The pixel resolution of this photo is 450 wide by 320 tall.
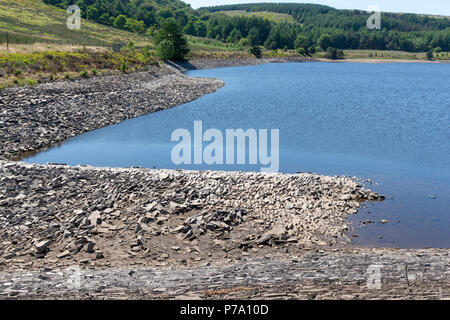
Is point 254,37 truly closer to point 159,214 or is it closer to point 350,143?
point 350,143

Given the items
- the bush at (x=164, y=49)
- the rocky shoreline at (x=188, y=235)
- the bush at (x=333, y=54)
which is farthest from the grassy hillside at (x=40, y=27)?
the bush at (x=333, y=54)

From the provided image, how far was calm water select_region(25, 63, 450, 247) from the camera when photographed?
2267 centimetres

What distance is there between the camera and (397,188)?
2686 cm

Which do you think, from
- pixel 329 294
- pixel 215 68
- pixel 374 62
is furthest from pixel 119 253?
pixel 374 62

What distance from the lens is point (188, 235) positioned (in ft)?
61.0

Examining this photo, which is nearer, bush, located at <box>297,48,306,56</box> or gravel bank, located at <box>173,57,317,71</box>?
gravel bank, located at <box>173,57,317,71</box>

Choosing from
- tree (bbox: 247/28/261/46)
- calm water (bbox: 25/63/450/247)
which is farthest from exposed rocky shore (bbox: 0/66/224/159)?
tree (bbox: 247/28/261/46)

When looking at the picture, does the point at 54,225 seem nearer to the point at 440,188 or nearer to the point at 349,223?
the point at 349,223

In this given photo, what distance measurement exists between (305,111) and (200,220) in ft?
126

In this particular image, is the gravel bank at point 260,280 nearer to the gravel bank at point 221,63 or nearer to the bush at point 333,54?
the gravel bank at point 221,63

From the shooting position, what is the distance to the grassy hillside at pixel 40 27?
93438mm

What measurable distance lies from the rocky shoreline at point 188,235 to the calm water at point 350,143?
2.63m

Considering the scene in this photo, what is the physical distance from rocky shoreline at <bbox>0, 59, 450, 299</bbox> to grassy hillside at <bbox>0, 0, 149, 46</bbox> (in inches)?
2626

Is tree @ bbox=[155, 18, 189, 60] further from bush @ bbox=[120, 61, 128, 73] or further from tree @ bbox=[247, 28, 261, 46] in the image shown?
tree @ bbox=[247, 28, 261, 46]
